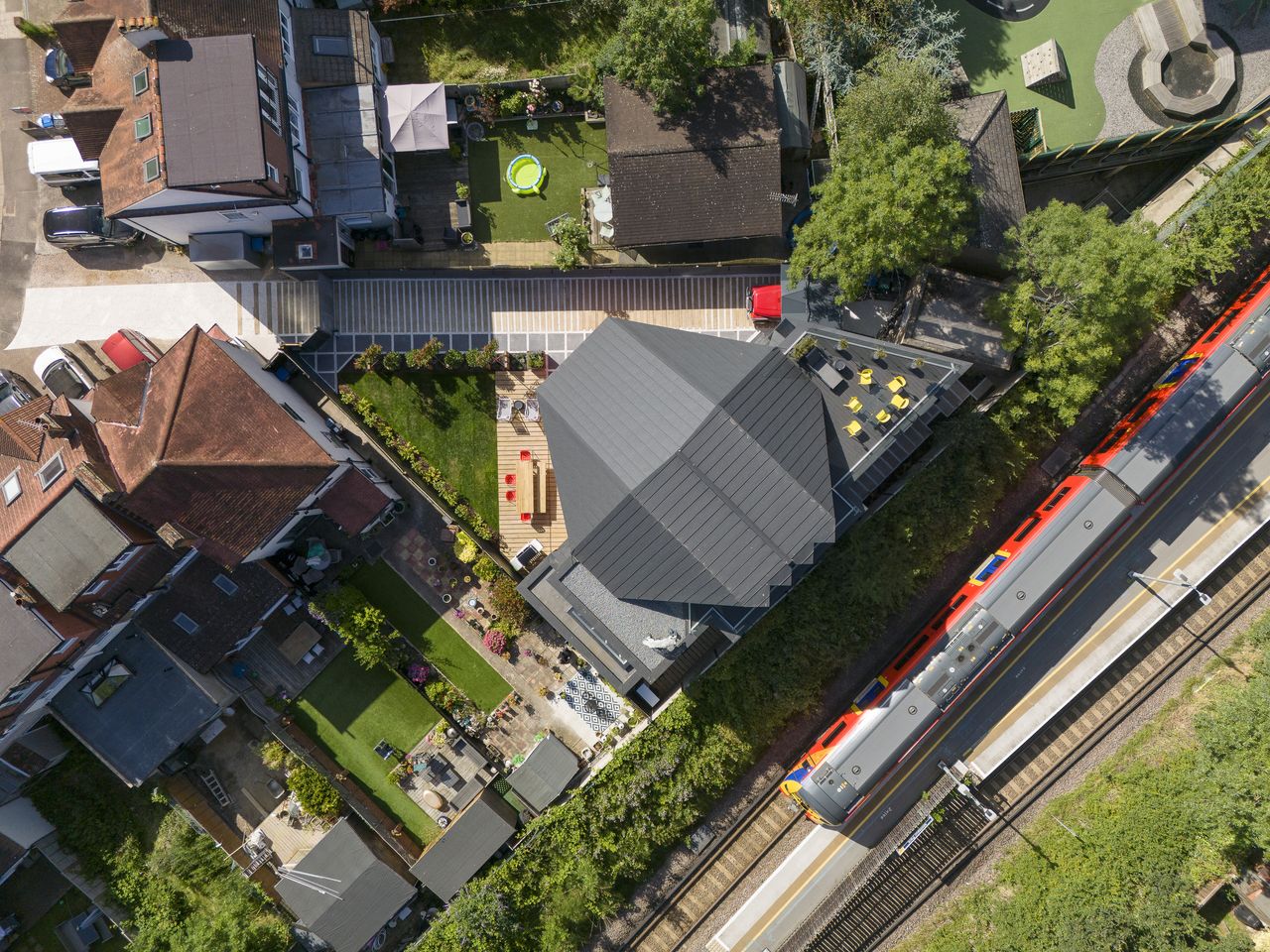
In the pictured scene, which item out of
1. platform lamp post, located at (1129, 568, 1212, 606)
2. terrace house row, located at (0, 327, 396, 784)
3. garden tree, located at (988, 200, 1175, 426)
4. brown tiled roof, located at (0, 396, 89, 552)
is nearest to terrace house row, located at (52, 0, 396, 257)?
terrace house row, located at (0, 327, 396, 784)

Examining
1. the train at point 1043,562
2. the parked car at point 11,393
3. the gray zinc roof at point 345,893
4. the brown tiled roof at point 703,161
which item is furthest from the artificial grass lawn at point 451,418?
the train at point 1043,562

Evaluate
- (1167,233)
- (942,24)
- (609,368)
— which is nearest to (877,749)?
(609,368)

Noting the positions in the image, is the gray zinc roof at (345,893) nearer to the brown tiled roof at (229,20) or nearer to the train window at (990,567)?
the train window at (990,567)

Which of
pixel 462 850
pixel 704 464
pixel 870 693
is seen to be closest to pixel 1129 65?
pixel 704 464

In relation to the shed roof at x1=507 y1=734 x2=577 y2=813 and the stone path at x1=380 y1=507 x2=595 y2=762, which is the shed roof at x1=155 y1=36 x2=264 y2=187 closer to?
the stone path at x1=380 y1=507 x2=595 y2=762

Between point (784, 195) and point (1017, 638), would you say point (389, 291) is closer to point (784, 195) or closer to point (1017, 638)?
point (784, 195)

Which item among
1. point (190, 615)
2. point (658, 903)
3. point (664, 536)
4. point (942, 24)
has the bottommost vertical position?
point (658, 903)
